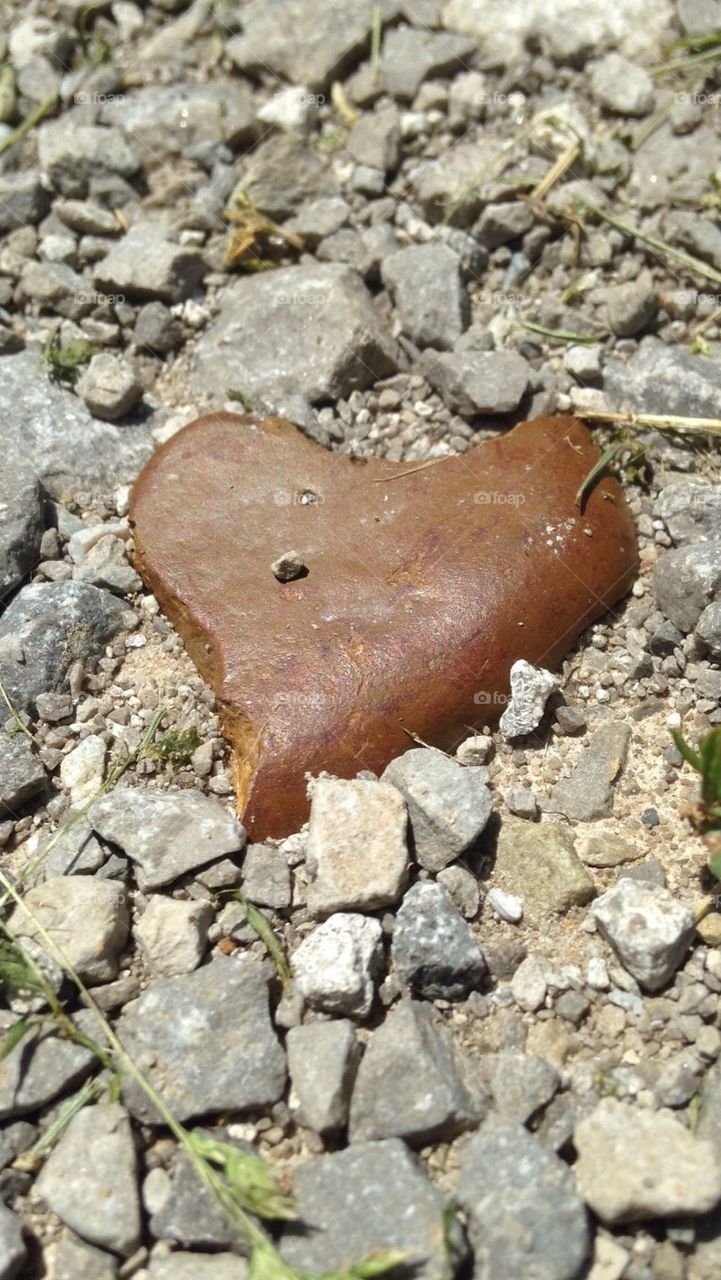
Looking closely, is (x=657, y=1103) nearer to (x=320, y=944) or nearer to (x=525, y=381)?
(x=320, y=944)


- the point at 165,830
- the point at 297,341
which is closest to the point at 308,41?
the point at 297,341

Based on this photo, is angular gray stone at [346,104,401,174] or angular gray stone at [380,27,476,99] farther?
angular gray stone at [380,27,476,99]

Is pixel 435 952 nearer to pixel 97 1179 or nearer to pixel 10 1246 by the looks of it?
pixel 97 1179

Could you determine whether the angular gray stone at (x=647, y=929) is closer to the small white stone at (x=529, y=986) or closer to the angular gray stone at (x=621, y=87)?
the small white stone at (x=529, y=986)

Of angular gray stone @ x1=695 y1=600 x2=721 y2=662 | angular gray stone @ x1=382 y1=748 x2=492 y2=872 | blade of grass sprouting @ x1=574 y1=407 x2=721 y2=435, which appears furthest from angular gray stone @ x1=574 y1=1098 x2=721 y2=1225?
blade of grass sprouting @ x1=574 y1=407 x2=721 y2=435

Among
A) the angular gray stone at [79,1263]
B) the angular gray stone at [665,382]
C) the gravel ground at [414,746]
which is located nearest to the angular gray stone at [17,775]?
the gravel ground at [414,746]

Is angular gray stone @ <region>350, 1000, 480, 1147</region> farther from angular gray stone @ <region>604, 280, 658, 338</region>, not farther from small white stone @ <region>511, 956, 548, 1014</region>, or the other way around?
angular gray stone @ <region>604, 280, 658, 338</region>
